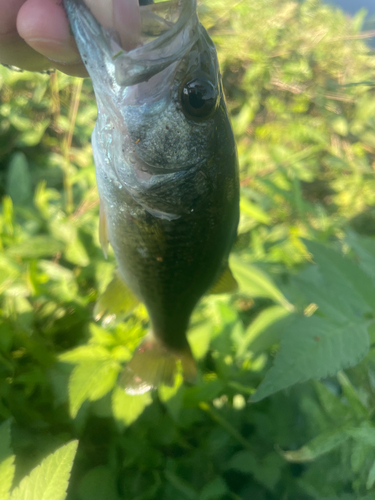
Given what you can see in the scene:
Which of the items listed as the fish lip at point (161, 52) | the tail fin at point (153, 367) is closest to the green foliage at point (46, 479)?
the tail fin at point (153, 367)

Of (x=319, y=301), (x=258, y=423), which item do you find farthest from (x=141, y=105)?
(x=258, y=423)

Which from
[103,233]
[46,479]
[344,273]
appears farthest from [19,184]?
[344,273]

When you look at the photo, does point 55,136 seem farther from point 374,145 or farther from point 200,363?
point 374,145

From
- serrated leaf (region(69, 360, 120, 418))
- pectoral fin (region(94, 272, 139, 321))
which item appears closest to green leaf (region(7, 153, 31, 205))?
pectoral fin (region(94, 272, 139, 321))

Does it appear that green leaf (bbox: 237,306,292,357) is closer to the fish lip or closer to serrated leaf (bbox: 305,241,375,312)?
serrated leaf (bbox: 305,241,375,312)

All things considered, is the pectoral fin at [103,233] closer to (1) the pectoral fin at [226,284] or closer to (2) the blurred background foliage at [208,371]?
(2) the blurred background foliage at [208,371]

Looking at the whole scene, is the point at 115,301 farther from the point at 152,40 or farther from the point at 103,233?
the point at 152,40
